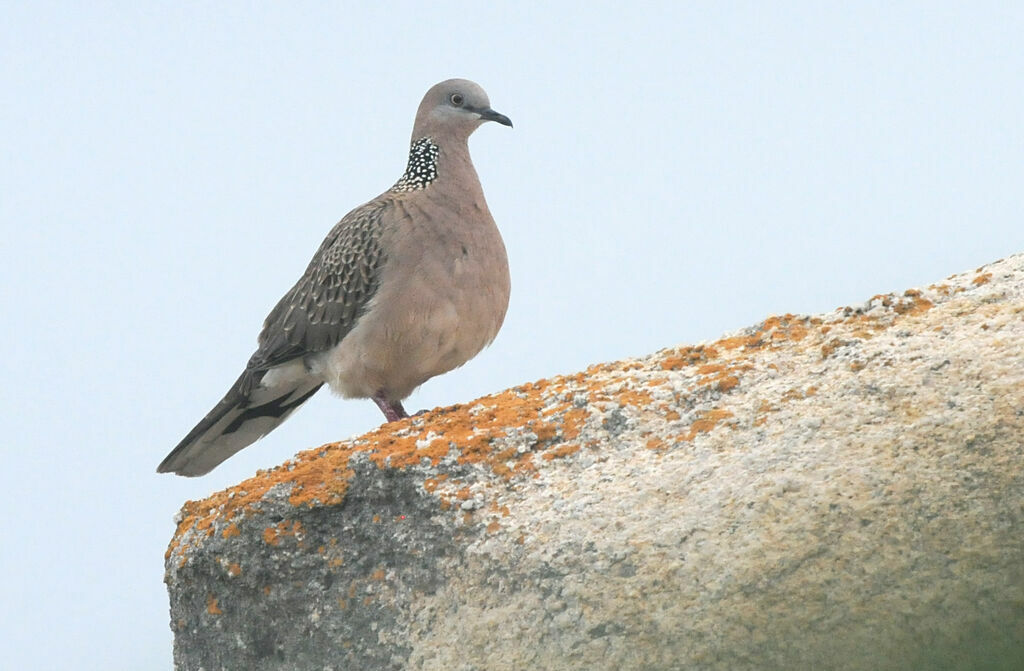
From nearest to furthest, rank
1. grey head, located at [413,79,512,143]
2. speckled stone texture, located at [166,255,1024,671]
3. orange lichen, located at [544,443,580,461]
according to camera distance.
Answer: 1. speckled stone texture, located at [166,255,1024,671]
2. orange lichen, located at [544,443,580,461]
3. grey head, located at [413,79,512,143]

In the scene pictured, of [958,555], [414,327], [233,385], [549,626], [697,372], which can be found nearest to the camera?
[958,555]

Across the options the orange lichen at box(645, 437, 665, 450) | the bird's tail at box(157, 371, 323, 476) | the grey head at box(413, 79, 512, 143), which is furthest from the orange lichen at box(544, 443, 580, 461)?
the grey head at box(413, 79, 512, 143)

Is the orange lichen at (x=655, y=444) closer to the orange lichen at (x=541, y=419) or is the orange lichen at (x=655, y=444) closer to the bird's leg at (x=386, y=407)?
the orange lichen at (x=541, y=419)

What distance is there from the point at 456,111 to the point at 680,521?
4815 millimetres

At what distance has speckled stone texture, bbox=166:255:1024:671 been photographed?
3479mm

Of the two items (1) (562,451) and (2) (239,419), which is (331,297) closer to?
(2) (239,419)

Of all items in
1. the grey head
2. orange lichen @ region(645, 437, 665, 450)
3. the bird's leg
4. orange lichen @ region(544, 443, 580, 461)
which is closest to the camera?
orange lichen @ region(645, 437, 665, 450)

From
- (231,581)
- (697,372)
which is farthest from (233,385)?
(697,372)

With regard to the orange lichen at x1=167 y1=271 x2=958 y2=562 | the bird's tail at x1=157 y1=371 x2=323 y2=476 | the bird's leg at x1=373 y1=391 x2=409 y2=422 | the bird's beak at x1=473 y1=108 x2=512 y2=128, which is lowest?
the orange lichen at x1=167 y1=271 x2=958 y2=562

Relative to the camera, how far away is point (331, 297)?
7.41 m

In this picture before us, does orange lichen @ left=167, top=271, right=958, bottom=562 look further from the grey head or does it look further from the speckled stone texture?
the grey head

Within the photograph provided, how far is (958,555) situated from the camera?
3.45 m

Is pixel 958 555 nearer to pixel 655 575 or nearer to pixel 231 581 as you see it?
pixel 655 575

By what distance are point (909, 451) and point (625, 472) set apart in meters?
0.87
